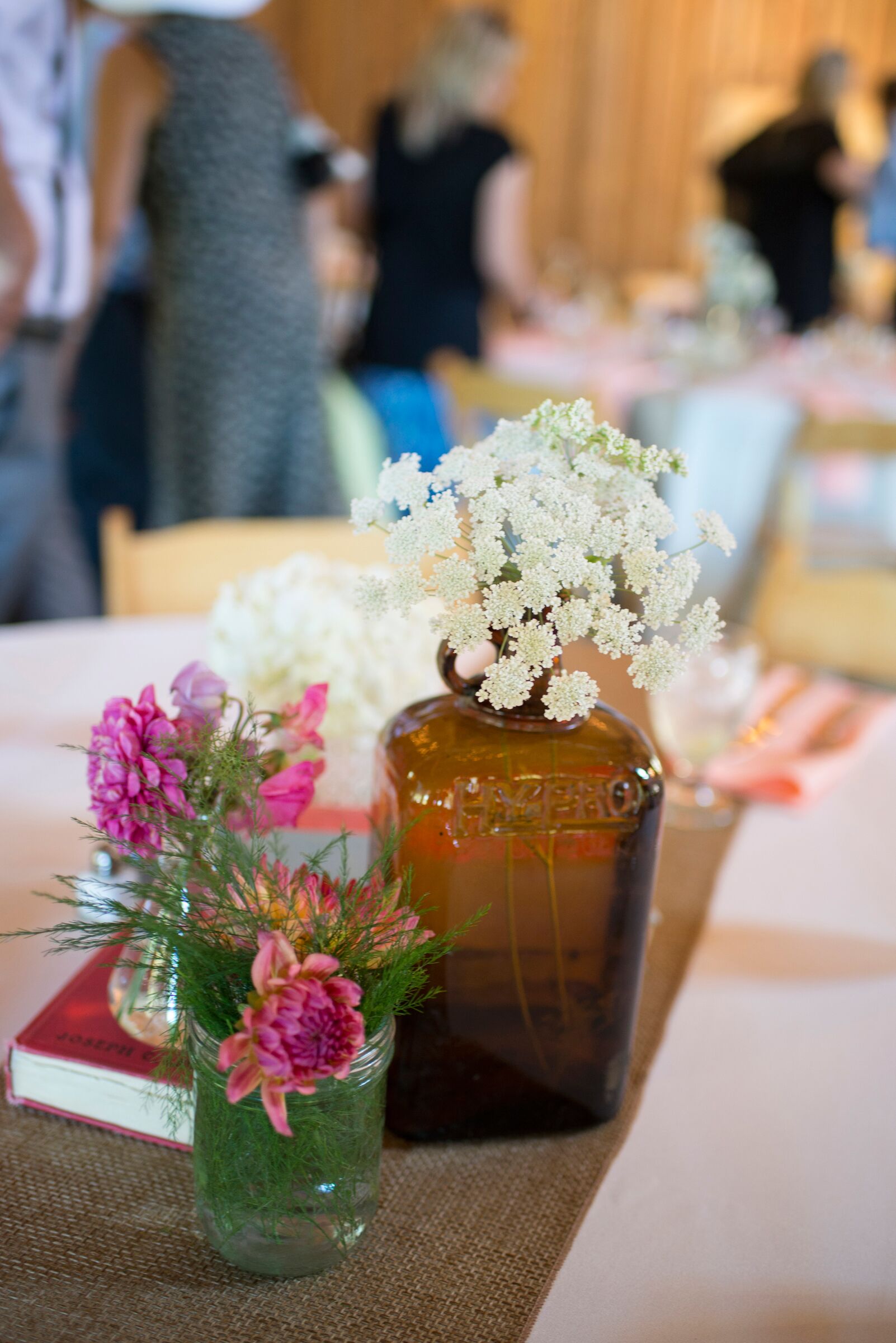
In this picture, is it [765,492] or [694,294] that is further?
[694,294]

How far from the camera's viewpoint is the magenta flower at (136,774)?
583 mm

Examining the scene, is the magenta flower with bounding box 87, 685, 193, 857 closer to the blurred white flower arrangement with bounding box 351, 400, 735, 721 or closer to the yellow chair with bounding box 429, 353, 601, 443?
the blurred white flower arrangement with bounding box 351, 400, 735, 721

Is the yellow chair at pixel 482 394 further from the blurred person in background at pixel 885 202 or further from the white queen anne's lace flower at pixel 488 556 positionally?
the blurred person in background at pixel 885 202

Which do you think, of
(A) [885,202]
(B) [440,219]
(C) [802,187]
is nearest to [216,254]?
(B) [440,219]

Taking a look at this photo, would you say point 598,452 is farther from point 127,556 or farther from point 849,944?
point 127,556

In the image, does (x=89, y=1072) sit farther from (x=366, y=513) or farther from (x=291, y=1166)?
(x=366, y=513)

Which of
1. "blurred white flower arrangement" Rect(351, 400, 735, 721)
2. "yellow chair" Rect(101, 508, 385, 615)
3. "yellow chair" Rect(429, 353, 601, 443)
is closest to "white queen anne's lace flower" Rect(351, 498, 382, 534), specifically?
"blurred white flower arrangement" Rect(351, 400, 735, 721)

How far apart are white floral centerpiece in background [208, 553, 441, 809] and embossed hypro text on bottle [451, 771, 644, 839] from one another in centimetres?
27

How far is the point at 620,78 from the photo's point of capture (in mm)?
7090

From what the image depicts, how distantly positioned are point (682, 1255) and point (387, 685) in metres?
0.43

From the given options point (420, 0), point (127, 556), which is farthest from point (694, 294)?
point (127, 556)

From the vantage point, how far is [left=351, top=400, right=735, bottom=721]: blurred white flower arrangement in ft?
1.77

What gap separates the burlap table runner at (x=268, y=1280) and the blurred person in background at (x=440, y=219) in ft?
9.54

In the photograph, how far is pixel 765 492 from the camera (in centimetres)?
335
